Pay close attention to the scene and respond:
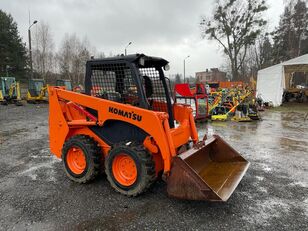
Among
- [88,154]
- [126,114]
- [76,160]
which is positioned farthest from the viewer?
[76,160]

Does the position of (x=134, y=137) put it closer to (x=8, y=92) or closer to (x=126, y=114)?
(x=126, y=114)

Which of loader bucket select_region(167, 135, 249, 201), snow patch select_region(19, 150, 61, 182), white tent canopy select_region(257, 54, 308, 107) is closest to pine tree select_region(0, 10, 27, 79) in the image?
white tent canopy select_region(257, 54, 308, 107)

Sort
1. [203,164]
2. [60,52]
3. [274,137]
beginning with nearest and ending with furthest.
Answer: [203,164], [274,137], [60,52]

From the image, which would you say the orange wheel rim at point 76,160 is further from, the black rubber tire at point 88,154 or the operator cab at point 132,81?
the operator cab at point 132,81

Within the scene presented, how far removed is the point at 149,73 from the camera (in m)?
4.23

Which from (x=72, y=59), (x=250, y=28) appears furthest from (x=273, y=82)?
(x=72, y=59)

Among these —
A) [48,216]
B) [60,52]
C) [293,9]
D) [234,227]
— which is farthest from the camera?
[60,52]

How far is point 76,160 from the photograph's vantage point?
14.0ft

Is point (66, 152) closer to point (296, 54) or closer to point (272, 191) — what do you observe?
point (272, 191)

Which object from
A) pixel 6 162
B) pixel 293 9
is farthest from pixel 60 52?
pixel 6 162

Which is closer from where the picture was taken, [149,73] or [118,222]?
[118,222]

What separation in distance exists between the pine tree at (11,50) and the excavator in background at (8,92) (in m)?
15.7

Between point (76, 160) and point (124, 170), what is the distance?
1027 millimetres

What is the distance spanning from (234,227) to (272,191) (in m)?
1.31
